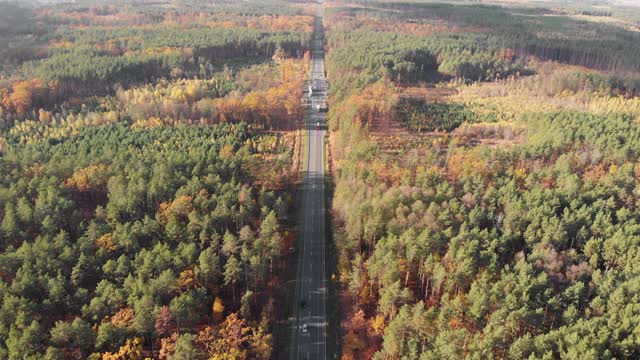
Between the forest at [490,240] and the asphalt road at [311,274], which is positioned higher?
the forest at [490,240]

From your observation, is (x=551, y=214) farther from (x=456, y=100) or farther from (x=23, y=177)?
(x=456, y=100)

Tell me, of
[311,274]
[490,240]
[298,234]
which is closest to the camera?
[490,240]

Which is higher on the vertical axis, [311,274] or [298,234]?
[298,234]

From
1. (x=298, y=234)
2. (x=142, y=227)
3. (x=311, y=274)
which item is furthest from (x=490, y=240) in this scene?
(x=142, y=227)

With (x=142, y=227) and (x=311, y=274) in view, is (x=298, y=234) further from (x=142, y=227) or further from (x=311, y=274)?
(x=142, y=227)

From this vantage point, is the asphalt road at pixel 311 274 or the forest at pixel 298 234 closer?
the forest at pixel 298 234

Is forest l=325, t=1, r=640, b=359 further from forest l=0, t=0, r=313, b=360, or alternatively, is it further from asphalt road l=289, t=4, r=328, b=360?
forest l=0, t=0, r=313, b=360

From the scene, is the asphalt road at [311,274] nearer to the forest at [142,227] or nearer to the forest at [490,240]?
the forest at [142,227]

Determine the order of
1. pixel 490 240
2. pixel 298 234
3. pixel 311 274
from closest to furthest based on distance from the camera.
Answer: pixel 490 240, pixel 311 274, pixel 298 234

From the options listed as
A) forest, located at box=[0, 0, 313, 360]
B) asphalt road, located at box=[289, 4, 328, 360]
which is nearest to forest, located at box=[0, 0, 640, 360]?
forest, located at box=[0, 0, 313, 360]

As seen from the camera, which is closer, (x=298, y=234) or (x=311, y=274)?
(x=311, y=274)

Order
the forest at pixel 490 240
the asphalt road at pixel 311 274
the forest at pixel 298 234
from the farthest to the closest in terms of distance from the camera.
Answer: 1. the asphalt road at pixel 311 274
2. the forest at pixel 298 234
3. the forest at pixel 490 240

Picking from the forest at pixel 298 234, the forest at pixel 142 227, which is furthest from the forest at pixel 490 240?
the forest at pixel 142 227
